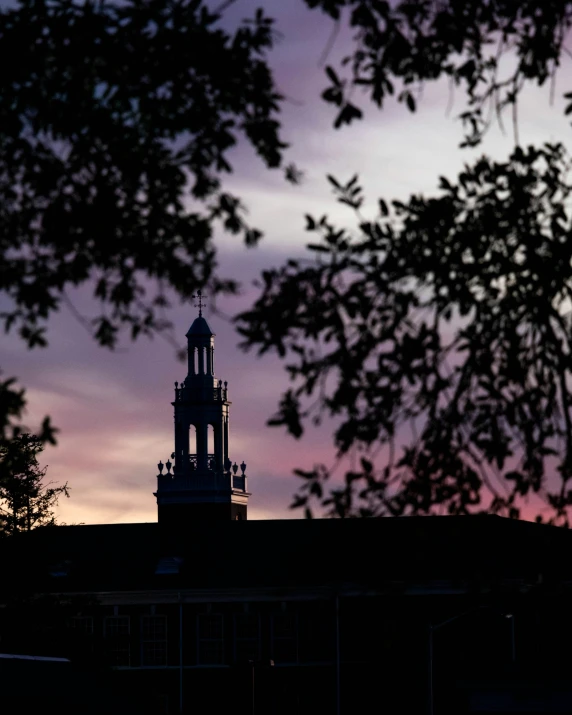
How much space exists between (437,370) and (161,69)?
3.59 metres

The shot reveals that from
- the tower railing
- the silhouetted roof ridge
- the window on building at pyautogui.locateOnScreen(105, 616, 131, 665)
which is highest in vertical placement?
the silhouetted roof ridge

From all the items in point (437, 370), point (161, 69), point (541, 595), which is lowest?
point (541, 595)

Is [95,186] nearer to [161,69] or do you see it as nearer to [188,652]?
[161,69]

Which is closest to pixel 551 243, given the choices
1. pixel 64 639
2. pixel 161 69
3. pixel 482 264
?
pixel 482 264

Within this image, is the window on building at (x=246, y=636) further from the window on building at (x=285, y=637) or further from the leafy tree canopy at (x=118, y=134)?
the leafy tree canopy at (x=118, y=134)

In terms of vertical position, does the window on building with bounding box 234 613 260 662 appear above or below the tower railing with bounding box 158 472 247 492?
below

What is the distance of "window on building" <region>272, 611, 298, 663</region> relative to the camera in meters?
65.9

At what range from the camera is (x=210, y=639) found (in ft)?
220

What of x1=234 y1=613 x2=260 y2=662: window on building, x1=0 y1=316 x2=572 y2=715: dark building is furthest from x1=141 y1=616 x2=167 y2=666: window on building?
x1=234 y1=613 x2=260 y2=662: window on building

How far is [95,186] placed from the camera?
44.2 ft

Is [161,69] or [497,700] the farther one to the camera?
[497,700]

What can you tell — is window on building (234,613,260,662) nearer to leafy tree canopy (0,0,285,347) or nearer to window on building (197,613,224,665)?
window on building (197,613,224,665)

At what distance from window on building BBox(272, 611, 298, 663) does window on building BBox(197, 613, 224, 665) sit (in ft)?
7.61

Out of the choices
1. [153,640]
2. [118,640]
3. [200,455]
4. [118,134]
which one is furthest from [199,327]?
[118,134]
